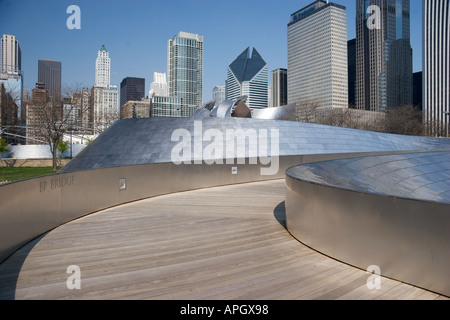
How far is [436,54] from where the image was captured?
555 ft

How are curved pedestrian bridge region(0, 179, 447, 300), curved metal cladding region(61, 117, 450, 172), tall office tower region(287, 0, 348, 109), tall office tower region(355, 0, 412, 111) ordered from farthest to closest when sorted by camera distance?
tall office tower region(355, 0, 412, 111) → tall office tower region(287, 0, 348, 109) → curved metal cladding region(61, 117, 450, 172) → curved pedestrian bridge region(0, 179, 447, 300)

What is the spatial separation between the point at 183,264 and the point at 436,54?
203998 mm

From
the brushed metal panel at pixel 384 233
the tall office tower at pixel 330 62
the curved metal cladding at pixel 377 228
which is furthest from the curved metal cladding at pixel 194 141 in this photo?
the tall office tower at pixel 330 62

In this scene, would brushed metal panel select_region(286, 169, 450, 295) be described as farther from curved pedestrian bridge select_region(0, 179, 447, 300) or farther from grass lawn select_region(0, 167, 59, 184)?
grass lawn select_region(0, 167, 59, 184)

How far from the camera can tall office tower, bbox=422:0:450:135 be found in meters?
161

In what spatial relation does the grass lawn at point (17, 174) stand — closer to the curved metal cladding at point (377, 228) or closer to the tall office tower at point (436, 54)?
the curved metal cladding at point (377, 228)

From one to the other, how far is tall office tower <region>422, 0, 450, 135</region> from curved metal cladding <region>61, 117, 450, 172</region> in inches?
6617

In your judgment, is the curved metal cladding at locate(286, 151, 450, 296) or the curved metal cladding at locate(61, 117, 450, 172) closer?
the curved metal cladding at locate(286, 151, 450, 296)

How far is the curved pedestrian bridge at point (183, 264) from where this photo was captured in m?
3.77

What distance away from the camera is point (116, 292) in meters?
3.78

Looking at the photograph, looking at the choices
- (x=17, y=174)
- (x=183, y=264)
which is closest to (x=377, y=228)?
(x=183, y=264)

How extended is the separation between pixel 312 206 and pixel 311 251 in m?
0.71

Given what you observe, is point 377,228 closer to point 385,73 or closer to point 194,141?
point 194,141

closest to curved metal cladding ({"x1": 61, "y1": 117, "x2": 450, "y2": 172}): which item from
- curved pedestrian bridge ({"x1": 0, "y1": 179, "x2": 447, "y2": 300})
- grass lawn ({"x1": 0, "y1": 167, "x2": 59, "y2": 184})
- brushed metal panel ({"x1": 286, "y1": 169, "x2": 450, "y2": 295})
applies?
grass lawn ({"x1": 0, "y1": 167, "x2": 59, "y2": 184})
